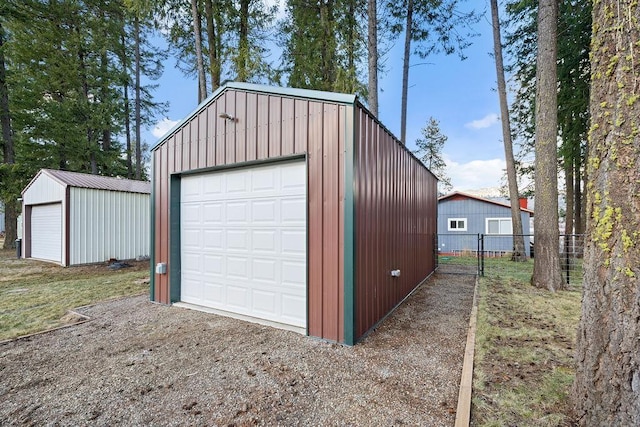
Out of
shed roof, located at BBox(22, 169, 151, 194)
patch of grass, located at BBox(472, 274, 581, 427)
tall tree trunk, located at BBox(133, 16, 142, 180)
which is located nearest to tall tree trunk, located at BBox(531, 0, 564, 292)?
patch of grass, located at BBox(472, 274, 581, 427)

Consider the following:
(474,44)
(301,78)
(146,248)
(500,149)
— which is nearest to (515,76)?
(474,44)

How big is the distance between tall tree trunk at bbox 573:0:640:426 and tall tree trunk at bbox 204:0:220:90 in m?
8.57

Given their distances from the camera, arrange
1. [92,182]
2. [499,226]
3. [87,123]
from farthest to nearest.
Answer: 1. [499,226]
2. [87,123]
3. [92,182]

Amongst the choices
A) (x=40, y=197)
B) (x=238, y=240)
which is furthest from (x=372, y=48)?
(x=40, y=197)

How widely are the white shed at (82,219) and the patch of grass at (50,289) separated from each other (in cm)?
66

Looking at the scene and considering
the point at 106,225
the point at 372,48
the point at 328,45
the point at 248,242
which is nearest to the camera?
the point at 248,242

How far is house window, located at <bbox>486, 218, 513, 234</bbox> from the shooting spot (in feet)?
46.1

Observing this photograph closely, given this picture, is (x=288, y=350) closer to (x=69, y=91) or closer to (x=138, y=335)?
(x=138, y=335)

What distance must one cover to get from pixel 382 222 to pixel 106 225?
9.68m

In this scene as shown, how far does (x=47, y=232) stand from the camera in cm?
996

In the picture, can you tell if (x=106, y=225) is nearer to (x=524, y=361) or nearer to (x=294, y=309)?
(x=294, y=309)

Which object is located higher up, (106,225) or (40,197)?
(40,197)

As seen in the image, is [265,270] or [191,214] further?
[191,214]

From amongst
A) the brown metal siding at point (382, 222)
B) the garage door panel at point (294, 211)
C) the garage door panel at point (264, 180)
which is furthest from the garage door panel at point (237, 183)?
the brown metal siding at point (382, 222)
